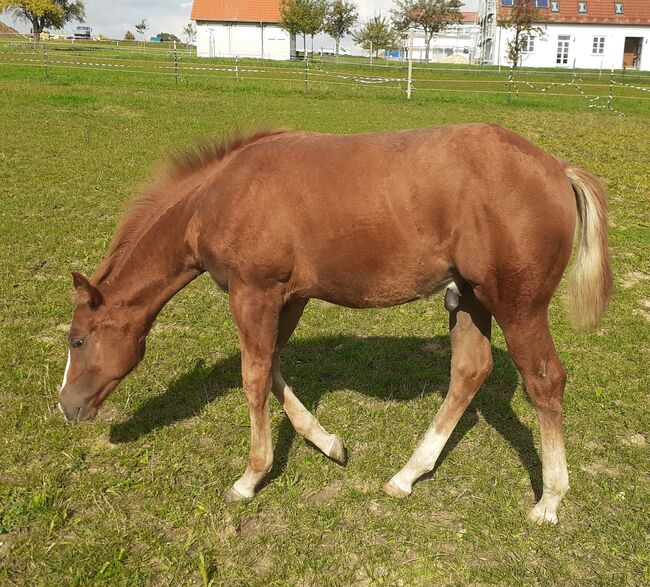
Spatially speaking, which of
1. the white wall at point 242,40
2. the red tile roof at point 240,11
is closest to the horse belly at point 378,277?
the white wall at point 242,40

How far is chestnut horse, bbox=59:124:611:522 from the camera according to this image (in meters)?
2.69

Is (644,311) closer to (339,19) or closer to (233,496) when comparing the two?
(233,496)

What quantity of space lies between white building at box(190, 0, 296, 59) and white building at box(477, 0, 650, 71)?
60.3 ft

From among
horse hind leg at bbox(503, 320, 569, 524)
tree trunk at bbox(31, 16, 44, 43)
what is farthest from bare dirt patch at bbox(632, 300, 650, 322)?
tree trunk at bbox(31, 16, 44, 43)

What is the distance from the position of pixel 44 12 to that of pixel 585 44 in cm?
4617

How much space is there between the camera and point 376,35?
176ft

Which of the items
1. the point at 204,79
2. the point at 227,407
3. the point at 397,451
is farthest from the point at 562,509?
the point at 204,79

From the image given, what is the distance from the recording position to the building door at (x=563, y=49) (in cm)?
4834

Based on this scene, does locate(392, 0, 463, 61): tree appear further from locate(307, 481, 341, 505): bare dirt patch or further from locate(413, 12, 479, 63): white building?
locate(307, 481, 341, 505): bare dirt patch

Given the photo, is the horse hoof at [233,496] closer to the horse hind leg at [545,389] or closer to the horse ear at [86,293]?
the horse ear at [86,293]

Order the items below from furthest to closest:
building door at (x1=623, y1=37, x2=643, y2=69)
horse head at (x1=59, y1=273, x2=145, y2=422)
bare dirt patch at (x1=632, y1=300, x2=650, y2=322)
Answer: building door at (x1=623, y1=37, x2=643, y2=69) < bare dirt patch at (x1=632, y1=300, x2=650, y2=322) < horse head at (x1=59, y1=273, x2=145, y2=422)

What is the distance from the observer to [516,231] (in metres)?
2.63

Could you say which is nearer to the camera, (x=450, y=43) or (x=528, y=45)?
(x=528, y=45)

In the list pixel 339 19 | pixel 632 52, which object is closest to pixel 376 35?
pixel 339 19
